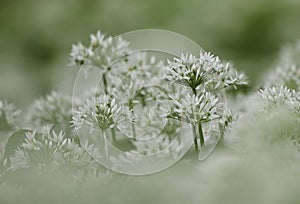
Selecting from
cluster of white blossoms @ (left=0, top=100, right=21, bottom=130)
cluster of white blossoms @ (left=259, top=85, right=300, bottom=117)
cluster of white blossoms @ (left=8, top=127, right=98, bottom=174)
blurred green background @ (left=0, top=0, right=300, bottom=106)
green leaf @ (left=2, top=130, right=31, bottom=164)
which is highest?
blurred green background @ (left=0, top=0, right=300, bottom=106)

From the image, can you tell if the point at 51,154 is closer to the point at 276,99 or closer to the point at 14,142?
the point at 14,142

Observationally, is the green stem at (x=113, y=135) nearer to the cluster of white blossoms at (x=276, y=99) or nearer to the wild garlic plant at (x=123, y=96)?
the wild garlic plant at (x=123, y=96)

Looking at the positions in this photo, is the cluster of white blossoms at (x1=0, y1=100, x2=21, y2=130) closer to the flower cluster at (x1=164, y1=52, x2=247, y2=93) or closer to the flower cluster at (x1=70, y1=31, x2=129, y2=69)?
the flower cluster at (x1=70, y1=31, x2=129, y2=69)

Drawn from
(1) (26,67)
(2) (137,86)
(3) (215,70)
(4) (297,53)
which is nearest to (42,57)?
(1) (26,67)

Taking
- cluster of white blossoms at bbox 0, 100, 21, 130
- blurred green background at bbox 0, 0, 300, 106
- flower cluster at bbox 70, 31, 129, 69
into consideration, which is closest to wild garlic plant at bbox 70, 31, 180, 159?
flower cluster at bbox 70, 31, 129, 69

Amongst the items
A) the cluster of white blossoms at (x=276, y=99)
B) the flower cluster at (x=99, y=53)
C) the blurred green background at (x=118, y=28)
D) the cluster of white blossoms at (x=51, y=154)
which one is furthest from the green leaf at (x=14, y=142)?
the blurred green background at (x=118, y=28)

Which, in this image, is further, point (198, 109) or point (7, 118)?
point (7, 118)

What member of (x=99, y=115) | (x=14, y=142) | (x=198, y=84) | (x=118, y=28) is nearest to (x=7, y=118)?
(x=14, y=142)
